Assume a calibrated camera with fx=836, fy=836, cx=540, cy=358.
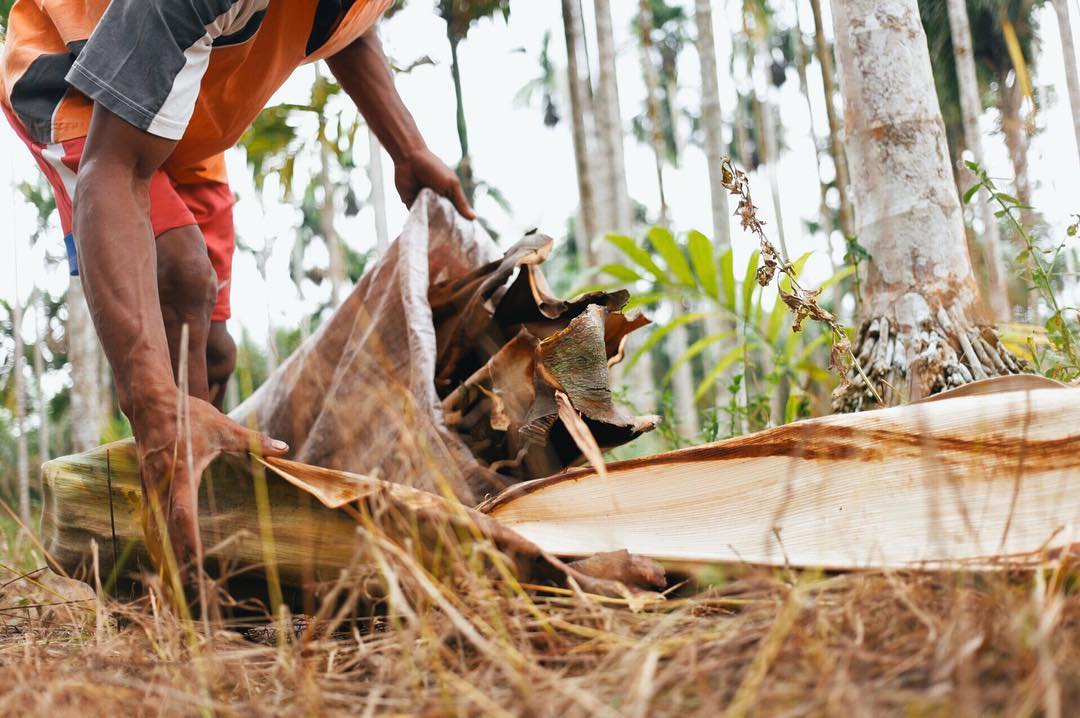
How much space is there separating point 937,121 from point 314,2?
59.6 inches

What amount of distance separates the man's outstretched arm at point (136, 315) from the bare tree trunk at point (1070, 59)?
11873 mm

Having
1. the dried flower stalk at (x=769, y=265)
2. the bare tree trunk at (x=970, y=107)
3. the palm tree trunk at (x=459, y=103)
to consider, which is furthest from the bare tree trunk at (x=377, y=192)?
the dried flower stalk at (x=769, y=265)

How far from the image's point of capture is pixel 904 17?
211cm

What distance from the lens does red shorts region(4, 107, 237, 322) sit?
5.14 ft

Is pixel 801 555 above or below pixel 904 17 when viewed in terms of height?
below

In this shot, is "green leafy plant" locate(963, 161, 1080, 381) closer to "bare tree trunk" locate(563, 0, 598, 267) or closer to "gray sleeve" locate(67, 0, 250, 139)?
"gray sleeve" locate(67, 0, 250, 139)

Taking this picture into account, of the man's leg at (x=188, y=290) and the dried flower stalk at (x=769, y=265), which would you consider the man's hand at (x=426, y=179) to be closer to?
the man's leg at (x=188, y=290)

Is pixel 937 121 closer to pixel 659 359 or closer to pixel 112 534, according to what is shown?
pixel 112 534

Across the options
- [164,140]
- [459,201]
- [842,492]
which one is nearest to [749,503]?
[842,492]

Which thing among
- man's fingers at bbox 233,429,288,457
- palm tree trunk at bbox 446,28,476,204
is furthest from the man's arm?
palm tree trunk at bbox 446,28,476,204

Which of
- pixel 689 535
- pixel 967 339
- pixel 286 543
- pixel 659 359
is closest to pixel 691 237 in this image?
pixel 967 339

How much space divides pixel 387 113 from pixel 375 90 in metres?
0.06

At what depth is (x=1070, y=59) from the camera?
36.2 ft

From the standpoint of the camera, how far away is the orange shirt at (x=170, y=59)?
133cm
